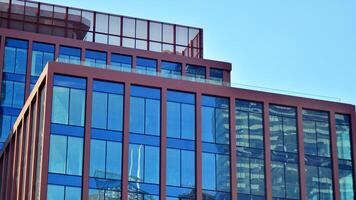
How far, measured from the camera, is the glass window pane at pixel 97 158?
5150 centimetres

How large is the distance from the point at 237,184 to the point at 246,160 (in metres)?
1.98

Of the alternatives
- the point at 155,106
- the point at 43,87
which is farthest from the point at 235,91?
the point at 43,87

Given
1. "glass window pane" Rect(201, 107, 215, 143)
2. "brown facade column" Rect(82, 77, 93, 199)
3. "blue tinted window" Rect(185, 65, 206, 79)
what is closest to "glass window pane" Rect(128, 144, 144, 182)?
"brown facade column" Rect(82, 77, 93, 199)

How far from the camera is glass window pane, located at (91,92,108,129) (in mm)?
52875

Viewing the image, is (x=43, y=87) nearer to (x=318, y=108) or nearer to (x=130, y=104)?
(x=130, y=104)

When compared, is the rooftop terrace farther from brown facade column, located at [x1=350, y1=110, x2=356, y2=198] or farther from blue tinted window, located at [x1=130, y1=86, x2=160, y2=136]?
blue tinted window, located at [x1=130, y1=86, x2=160, y2=136]

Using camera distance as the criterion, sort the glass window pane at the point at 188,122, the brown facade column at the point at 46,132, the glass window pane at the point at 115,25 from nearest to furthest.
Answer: the brown facade column at the point at 46,132 < the glass window pane at the point at 188,122 < the glass window pane at the point at 115,25

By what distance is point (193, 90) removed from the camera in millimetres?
56625

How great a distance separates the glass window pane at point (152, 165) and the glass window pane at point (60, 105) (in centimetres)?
587

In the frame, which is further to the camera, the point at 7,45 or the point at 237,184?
the point at 7,45

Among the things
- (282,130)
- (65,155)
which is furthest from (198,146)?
(65,155)

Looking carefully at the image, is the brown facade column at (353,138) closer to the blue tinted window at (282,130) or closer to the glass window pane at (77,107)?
the blue tinted window at (282,130)

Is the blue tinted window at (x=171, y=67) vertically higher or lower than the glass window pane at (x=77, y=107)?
higher

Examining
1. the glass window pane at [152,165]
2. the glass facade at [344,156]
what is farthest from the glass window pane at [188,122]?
the glass facade at [344,156]
